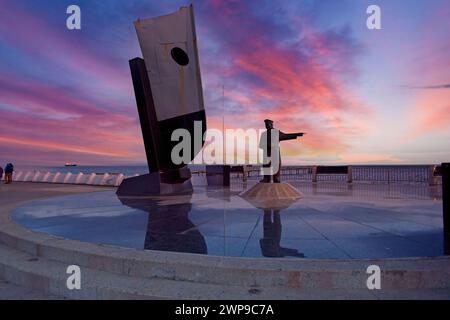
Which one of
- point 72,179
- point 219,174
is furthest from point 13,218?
point 72,179

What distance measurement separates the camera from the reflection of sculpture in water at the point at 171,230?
16.7 feet

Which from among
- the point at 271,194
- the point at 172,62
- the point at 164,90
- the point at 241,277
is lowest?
the point at 241,277

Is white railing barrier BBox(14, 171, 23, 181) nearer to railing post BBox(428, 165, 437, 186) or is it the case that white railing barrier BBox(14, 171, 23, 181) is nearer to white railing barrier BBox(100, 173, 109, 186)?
white railing barrier BBox(100, 173, 109, 186)

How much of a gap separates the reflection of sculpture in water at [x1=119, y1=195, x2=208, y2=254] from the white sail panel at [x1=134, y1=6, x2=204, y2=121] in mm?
4789

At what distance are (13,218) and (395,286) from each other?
781 cm

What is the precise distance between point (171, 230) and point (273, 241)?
6.75ft

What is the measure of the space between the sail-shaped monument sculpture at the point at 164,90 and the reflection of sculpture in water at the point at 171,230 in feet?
10.2

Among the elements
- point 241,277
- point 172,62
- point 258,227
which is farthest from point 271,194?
point 241,277

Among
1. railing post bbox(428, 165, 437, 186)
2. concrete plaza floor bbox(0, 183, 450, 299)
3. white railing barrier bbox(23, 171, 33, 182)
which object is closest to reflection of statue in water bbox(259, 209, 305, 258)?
concrete plaza floor bbox(0, 183, 450, 299)

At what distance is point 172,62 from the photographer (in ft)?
41.2

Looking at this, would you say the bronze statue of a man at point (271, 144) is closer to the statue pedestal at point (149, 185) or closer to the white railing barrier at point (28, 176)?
the statue pedestal at point (149, 185)

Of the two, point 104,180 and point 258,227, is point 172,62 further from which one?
point 104,180

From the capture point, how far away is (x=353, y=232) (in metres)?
5.86

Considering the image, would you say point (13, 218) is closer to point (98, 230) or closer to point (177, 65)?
point (98, 230)
